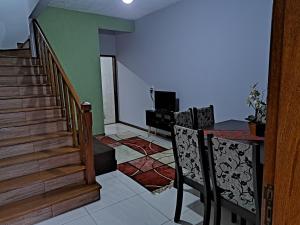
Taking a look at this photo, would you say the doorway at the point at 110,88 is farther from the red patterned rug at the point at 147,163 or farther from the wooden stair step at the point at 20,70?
the wooden stair step at the point at 20,70

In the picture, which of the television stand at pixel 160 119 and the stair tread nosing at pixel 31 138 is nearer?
the stair tread nosing at pixel 31 138

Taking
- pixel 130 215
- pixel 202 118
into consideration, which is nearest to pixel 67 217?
pixel 130 215

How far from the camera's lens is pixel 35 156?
271 cm

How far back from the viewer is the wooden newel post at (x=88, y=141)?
2.60 metres

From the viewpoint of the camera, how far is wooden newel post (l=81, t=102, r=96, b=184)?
260 centimetres

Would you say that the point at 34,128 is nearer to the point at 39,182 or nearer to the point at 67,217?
the point at 39,182

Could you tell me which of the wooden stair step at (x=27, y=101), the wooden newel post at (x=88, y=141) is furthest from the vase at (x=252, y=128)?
the wooden stair step at (x=27, y=101)

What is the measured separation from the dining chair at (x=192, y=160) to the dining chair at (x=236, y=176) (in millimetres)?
104

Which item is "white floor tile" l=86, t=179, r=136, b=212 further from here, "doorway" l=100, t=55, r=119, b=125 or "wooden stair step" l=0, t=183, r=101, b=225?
"doorway" l=100, t=55, r=119, b=125

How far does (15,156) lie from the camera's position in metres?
2.72

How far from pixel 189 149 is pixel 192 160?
0.11m

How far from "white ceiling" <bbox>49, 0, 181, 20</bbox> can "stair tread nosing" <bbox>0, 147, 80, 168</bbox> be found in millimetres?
3043

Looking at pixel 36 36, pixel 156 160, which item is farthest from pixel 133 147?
pixel 36 36

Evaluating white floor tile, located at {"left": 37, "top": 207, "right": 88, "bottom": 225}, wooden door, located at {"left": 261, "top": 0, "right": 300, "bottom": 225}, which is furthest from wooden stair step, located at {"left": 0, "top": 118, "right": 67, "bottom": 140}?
wooden door, located at {"left": 261, "top": 0, "right": 300, "bottom": 225}
